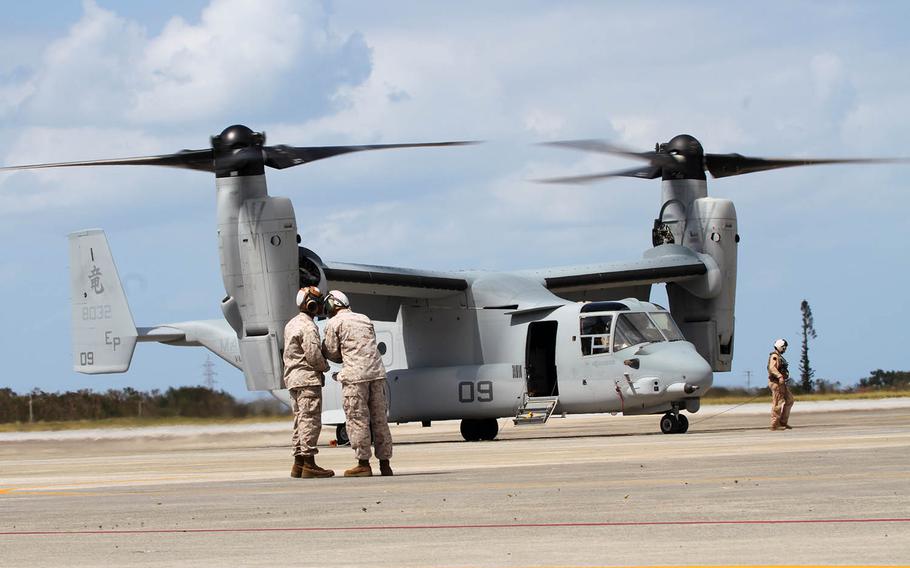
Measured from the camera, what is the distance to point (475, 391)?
87.1 ft

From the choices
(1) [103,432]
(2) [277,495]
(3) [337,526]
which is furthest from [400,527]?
(1) [103,432]

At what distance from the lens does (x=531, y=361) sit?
26.3 m

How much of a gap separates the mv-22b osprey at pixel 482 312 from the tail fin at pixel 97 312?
3 cm

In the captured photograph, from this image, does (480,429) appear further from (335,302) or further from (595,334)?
(335,302)

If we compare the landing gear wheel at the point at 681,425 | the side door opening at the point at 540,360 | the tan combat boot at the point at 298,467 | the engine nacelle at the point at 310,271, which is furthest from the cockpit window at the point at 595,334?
the tan combat boot at the point at 298,467

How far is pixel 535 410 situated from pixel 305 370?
515 inches

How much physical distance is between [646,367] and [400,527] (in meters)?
16.3

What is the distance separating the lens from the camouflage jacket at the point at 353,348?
507 inches

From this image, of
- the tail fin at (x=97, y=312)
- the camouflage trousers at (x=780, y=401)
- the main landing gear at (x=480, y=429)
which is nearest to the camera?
the camouflage trousers at (x=780, y=401)

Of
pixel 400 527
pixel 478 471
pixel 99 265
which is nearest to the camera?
pixel 400 527

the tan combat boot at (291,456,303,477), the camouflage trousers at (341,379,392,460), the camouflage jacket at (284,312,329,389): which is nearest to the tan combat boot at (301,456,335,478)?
the tan combat boot at (291,456,303,477)

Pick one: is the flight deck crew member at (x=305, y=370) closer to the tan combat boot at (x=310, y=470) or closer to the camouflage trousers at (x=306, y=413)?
the camouflage trousers at (x=306, y=413)

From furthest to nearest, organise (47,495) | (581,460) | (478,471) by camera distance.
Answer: (581,460)
(478,471)
(47,495)

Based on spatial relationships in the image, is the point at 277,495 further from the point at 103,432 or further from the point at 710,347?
the point at 103,432
